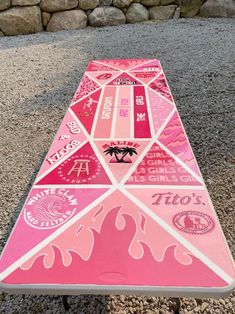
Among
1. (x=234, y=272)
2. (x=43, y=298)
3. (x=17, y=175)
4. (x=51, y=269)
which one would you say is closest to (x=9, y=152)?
(x=17, y=175)

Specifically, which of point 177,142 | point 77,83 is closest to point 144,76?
point 177,142

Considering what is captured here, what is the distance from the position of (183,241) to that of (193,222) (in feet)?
0.27

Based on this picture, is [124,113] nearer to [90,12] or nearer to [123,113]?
[123,113]

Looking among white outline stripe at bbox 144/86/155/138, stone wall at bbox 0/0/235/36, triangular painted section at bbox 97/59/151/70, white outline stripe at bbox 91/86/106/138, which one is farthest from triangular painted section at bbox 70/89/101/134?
stone wall at bbox 0/0/235/36

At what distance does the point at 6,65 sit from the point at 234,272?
12.3 feet

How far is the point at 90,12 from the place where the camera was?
17.4ft

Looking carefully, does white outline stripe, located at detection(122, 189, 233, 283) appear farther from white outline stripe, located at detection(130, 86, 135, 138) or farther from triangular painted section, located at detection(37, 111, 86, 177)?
white outline stripe, located at detection(130, 86, 135, 138)

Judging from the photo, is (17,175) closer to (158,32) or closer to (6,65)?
(6,65)

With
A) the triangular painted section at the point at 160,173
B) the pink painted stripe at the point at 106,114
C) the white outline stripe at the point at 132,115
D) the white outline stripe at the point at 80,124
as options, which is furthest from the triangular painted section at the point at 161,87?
the triangular painted section at the point at 160,173

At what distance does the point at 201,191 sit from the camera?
1138 mm

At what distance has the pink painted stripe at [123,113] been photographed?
1.62m

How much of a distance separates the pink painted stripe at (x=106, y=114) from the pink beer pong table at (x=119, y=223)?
1 cm

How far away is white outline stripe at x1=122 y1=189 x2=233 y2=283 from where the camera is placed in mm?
868

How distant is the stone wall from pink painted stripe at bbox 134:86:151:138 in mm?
3636
